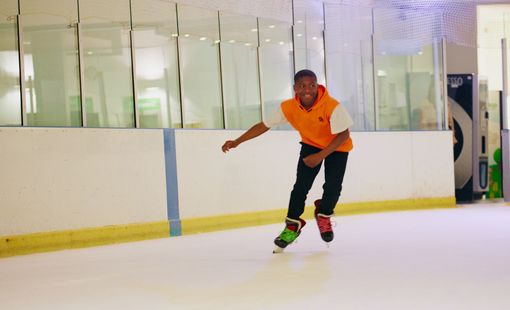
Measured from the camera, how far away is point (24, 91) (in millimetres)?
6617

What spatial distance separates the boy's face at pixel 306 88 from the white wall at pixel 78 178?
7.57 ft

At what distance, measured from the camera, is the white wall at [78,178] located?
6074 millimetres

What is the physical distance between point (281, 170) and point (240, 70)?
48.0 inches

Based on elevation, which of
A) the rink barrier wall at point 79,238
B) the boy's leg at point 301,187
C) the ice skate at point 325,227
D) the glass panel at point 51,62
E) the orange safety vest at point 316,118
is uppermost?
the glass panel at point 51,62

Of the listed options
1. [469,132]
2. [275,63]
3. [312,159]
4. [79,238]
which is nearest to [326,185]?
[312,159]

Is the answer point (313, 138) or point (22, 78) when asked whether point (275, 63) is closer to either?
point (22, 78)

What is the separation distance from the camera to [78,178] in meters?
6.54

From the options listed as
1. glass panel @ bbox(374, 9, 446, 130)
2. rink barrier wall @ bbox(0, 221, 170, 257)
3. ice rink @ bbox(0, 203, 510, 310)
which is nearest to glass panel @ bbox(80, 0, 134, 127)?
rink barrier wall @ bbox(0, 221, 170, 257)

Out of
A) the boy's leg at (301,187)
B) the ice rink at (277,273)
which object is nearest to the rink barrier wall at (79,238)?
the ice rink at (277,273)

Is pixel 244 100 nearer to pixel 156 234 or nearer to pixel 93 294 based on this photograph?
pixel 156 234

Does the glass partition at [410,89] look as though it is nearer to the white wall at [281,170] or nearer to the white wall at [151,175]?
the white wall at [281,170]

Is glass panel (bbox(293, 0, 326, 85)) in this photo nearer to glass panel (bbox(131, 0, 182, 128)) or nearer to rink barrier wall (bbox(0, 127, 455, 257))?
rink barrier wall (bbox(0, 127, 455, 257))

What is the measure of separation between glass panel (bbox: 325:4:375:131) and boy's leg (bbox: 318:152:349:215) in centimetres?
478

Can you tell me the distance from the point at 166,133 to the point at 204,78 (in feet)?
4.34
